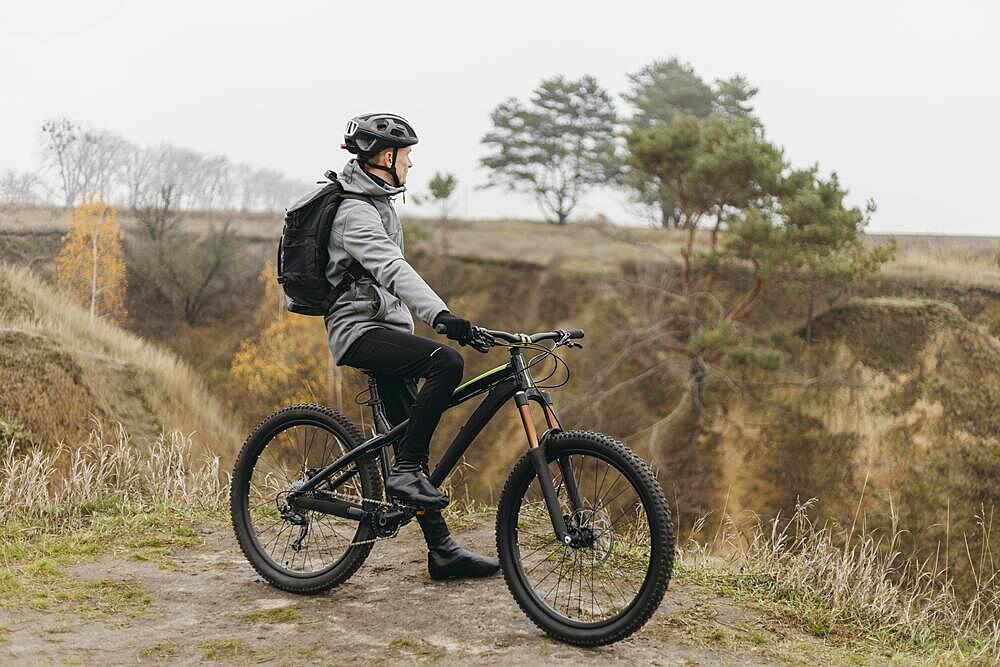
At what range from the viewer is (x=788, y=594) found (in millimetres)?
5578

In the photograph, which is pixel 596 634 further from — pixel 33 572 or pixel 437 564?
pixel 33 572

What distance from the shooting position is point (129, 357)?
15.6m

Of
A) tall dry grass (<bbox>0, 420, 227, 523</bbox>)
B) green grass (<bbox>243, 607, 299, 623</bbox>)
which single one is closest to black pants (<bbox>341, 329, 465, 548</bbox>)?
green grass (<bbox>243, 607, 299, 623</bbox>)

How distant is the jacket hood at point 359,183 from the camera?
4.96 m

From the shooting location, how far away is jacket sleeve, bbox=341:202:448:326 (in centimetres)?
457

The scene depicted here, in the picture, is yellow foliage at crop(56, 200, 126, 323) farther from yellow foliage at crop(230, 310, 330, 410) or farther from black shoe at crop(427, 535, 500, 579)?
black shoe at crop(427, 535, 500, 579)

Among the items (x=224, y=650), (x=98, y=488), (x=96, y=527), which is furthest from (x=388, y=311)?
(x=98, y=488)

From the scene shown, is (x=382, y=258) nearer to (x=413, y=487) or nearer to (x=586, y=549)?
(x=413, y=487)

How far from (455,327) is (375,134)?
1.20 metres

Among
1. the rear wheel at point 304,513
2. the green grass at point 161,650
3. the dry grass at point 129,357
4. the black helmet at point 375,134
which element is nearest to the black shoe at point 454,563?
the rear wheel at point 304,513

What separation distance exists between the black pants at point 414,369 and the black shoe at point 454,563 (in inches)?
27.9

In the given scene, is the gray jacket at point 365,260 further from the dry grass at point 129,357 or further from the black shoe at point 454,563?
the dry grass at point 129,357

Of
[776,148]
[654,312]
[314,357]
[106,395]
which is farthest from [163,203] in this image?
[106,395]

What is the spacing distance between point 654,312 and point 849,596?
1137 inches
